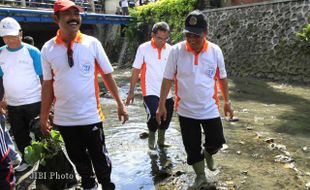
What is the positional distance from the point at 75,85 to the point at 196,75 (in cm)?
133

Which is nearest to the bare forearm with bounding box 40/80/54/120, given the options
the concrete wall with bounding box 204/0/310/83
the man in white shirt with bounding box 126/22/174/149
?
the man in white shirt with bounding box 126/22/174/149

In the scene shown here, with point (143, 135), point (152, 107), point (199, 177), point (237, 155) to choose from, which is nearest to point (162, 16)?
point (143, 135)

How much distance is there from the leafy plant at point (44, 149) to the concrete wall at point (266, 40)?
11.7 m

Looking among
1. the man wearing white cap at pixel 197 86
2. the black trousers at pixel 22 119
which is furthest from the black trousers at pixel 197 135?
the black trousers at pixel 22 119

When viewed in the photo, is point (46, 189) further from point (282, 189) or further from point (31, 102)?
point (282, 189)

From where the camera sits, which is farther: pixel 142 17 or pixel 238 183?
pixel 142 17

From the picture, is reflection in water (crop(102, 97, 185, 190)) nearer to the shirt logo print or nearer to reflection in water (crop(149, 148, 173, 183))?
reflection in water (crop(149, 148, 173, 183))

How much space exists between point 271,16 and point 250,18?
127 cm

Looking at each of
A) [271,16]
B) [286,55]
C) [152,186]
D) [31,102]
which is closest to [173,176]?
[152,186]

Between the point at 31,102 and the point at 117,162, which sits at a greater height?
the point at 31,102

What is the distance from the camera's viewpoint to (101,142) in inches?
147

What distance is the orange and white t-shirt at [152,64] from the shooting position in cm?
551

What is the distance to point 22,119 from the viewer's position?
4.94 metres

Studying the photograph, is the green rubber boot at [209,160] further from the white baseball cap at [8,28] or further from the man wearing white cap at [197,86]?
the white baseball cap at [8,28]
